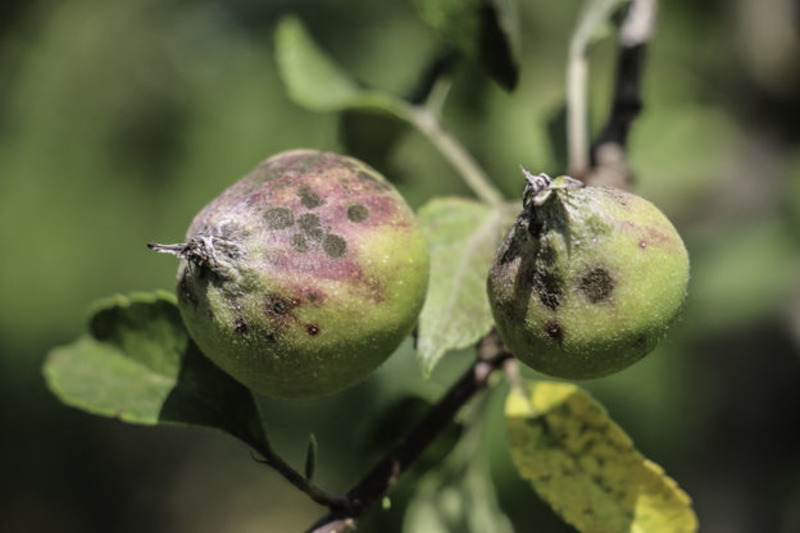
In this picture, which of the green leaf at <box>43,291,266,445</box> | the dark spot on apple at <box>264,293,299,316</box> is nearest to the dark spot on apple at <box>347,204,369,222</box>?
the dark spot on apple at <box>264,293,299,316</box>

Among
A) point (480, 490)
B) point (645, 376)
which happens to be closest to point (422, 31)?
point (645, 376)

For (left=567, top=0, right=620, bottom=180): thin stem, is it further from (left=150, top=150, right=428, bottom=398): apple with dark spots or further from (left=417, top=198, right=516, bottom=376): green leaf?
(left=150, top=150, right=428, bottom=398): apple with dark spots

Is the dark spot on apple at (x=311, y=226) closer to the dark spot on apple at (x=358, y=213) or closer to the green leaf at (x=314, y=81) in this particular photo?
the dark spot on apple at (x=358, y=213)

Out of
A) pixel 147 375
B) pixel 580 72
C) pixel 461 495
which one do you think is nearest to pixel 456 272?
pixel 147 375

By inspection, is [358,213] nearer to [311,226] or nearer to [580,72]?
[311,226]

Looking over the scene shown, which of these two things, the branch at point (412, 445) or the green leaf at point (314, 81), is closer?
the branch at point (412, 445)

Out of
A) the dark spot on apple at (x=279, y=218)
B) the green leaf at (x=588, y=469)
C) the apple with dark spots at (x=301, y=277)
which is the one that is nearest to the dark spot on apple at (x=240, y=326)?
Answer: the apple with dark spots at (x=301, y=277)

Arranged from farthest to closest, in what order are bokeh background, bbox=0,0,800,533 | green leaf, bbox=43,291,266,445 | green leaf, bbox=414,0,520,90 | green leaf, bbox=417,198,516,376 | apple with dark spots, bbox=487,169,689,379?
bokeh background, bbox=0,0,800,533
green leaf, bbox=414,0,520,90
green leaf, bbox=43,291,266,445
green leaf, bbox=417,198,516,376
apple with dark spots, bbox=487,169,689,379

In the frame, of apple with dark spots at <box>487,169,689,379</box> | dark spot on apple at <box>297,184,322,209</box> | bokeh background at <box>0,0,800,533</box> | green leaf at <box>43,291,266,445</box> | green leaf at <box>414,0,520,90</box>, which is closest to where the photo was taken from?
apple with dark spots at <box>487,169,689,379</box>
